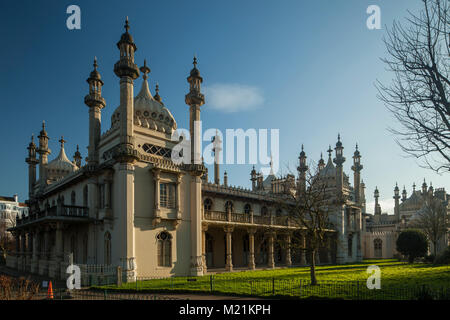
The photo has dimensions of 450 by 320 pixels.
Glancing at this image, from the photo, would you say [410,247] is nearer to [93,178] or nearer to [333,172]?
[333,172]

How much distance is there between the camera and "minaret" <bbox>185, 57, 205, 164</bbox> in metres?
29.1

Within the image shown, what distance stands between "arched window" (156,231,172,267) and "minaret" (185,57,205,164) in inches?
257

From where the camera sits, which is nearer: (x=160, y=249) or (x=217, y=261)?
(x=160, y=249)

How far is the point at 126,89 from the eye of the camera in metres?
25.3

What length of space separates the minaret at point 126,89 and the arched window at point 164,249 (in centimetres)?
636

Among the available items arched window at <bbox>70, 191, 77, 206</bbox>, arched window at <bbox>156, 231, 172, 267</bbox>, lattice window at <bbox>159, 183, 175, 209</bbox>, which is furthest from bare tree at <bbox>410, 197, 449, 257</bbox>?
arched window at <bbox>70, 191, 77, 206</bbox>

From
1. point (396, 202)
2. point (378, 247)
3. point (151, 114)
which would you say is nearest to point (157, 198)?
point (151, 114)

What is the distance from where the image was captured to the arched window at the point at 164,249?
1016 inches

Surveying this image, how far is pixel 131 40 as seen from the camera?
26219 mm

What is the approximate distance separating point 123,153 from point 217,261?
16.3 m
